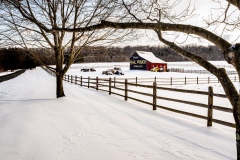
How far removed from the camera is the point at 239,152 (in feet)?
8.19

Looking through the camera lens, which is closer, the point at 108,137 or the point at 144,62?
the point at 108,137

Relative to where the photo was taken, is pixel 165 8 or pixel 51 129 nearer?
pixel 165 8

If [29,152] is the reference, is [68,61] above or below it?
above

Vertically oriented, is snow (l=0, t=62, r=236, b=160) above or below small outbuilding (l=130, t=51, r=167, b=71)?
below

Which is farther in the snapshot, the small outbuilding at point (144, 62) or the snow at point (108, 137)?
the small outbuilding at point (144, 62)


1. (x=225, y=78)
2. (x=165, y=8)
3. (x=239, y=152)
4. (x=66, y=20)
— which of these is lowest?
(x=239, y=152)

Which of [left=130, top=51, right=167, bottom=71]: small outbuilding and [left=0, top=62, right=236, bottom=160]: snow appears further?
[left=130, top=51, right=167, bottom=71]: small outbuilding

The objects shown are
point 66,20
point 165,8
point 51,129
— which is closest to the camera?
point 165,8

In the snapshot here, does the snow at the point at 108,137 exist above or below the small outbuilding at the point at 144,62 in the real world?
below

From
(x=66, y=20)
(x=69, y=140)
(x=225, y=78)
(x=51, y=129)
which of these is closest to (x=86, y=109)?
(x=51, y=129)

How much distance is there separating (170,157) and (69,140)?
92.6 inches

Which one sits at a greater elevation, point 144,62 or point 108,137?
point 144,62

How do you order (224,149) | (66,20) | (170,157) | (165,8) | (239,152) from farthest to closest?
(66,20) → (165,8) → (224,149) → (170,157) → (239,152)

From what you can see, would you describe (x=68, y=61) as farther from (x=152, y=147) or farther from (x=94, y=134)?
(x=152, y=147)
